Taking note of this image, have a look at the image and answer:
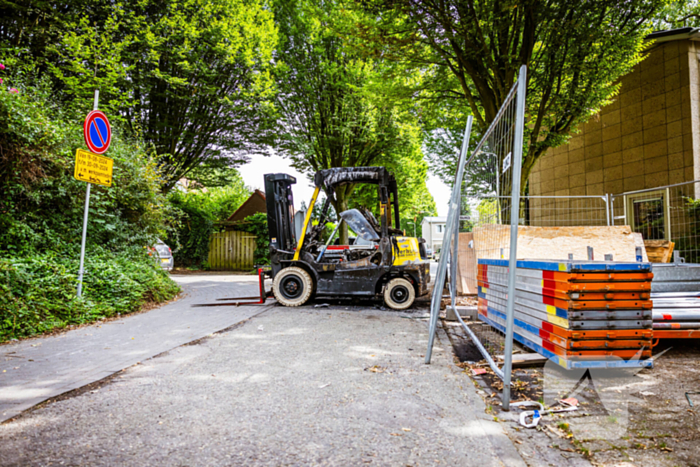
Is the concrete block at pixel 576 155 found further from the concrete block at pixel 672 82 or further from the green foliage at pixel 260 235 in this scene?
the green foliage at pixel 260 235

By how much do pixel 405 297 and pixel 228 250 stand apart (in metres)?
15.4

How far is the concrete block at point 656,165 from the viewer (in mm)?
12398

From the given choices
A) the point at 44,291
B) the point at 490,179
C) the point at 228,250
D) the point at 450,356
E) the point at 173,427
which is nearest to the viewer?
the point at 173,427

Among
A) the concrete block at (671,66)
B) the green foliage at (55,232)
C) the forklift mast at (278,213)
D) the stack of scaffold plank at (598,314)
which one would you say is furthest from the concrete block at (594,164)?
the green foliage at (55,232)

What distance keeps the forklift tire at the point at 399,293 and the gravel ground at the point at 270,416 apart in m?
3.50

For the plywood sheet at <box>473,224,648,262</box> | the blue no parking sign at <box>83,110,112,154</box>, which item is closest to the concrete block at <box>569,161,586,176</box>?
the plywood sheet at <box>473,224,648,262</box>

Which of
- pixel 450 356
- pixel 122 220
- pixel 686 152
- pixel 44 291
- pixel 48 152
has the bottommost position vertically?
pixel 450 356

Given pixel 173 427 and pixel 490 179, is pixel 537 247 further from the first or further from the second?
pixel 173 427

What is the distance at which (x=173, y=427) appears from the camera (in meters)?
2.68

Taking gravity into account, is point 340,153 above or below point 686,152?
above

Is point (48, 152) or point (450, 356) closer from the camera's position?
point (450, 356)

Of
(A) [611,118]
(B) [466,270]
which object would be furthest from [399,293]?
(A) [611,118]

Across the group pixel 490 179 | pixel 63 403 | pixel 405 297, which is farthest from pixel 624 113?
pixel 63 403

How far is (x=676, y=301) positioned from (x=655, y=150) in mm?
10336
